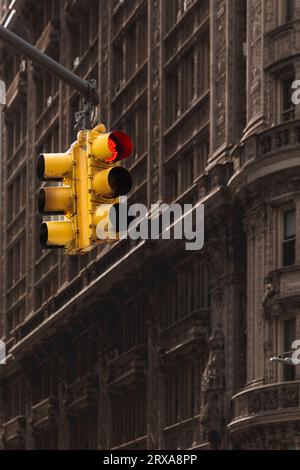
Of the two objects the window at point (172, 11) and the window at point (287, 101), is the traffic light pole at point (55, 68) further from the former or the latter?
the window at point (172, 11)

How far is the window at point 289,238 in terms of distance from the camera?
55719 millimetres

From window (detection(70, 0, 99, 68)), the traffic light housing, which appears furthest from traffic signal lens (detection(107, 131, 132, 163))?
window (detection(70, 0, 99, 68))

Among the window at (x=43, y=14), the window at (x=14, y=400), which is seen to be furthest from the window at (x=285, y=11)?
the window at (x=14, y=400)

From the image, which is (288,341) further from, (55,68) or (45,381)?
(45,381)

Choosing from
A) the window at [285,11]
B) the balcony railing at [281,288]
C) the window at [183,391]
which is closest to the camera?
the balcony railing at [281,288]

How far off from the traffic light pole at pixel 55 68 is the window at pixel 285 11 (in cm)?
3986

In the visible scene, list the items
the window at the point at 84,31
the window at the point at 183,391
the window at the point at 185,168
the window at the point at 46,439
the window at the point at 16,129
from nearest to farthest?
the window at the point at 183,391, the window at the point at 185,168, the window at the point at 84,31, the window at the point at 46,439, the window at the point at 16,129

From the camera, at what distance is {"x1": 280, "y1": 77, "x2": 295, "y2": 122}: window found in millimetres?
56469

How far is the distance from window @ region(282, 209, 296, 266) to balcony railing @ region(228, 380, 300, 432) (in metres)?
4.52

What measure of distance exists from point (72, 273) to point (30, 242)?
12159 millimetres

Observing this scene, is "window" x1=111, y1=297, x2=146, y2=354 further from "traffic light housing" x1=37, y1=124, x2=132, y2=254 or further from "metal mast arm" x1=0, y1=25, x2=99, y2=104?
"metal mast arm" x1=0, y1=25, x2=99, y2=104
